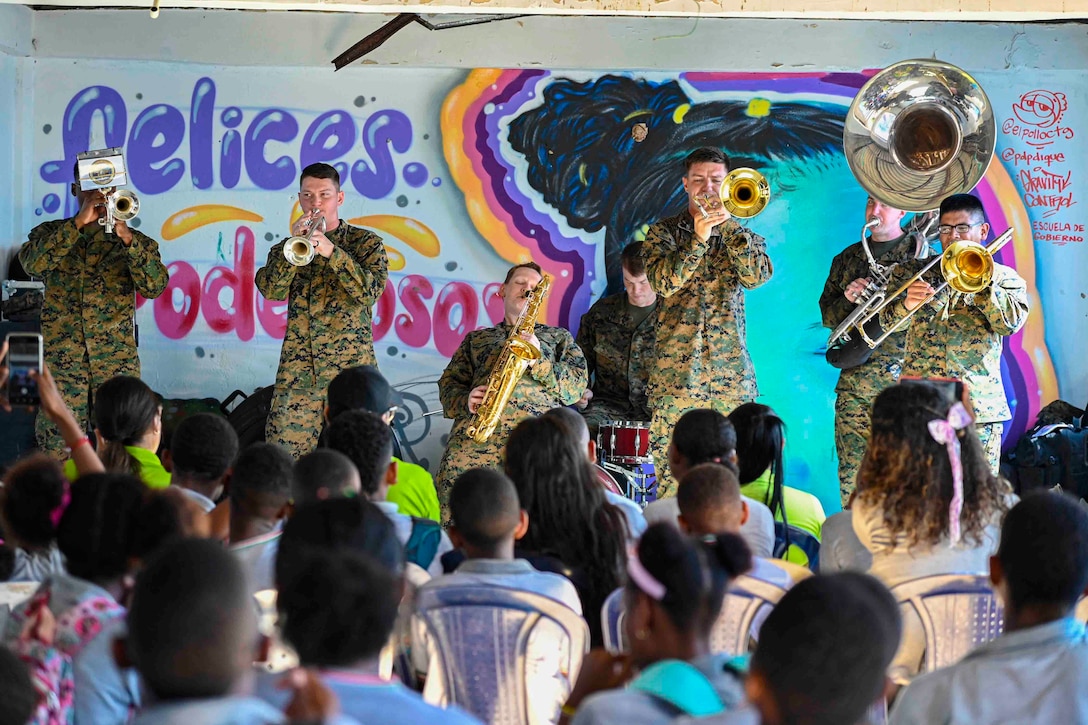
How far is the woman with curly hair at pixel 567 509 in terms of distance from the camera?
12.7 ft

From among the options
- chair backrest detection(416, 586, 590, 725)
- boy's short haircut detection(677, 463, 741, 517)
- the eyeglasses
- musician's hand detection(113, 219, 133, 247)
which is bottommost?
chair backrest detection(416, 586, 590, 725)

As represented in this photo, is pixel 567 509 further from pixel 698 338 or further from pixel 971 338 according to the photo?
pixel 971 338

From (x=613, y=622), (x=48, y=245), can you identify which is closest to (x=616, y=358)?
(x=48, y=245)

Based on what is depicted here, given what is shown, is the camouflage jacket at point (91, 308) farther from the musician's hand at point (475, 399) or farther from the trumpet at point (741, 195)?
the trumpet at point (741, 195)

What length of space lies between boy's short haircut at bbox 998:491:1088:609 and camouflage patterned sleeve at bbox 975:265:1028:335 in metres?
3.57

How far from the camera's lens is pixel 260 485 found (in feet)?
12.0

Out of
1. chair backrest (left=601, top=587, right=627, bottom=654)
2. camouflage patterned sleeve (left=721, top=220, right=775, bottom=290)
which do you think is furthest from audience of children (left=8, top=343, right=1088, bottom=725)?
camouflage patterned sleeve (left=721, top=220, right=775, bottom=290)

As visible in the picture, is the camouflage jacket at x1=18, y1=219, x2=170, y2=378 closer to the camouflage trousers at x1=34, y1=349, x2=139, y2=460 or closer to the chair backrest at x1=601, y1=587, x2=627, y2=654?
the camouflage trousers at x1=34, y1=349, x2=139, y2=460

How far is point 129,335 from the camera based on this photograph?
7.43 meters

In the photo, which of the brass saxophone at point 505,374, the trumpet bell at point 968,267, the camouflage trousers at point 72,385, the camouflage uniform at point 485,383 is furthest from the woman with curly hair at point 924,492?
the camouflage trousers at point 72,385

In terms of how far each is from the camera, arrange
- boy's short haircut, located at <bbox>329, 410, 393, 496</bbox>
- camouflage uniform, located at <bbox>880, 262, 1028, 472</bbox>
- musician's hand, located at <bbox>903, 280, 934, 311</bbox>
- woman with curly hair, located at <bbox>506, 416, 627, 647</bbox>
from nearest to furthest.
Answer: woman with curly hair, located at <bbox>506, 416, 627, 647</bbox> → boy's short haircut, located at <bbox>329, 410, 393, 496</bbox> → camouflage uniform, located at <bbox>880, 262, 1028, 472</bbox> → musician's hand, located at <bbox>903, 280, 934, 311</bbox>

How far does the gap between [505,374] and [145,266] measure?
205 cm

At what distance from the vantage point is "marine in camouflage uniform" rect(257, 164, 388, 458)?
23.0 feet

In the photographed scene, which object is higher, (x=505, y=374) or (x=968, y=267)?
(x=968, y=267)
